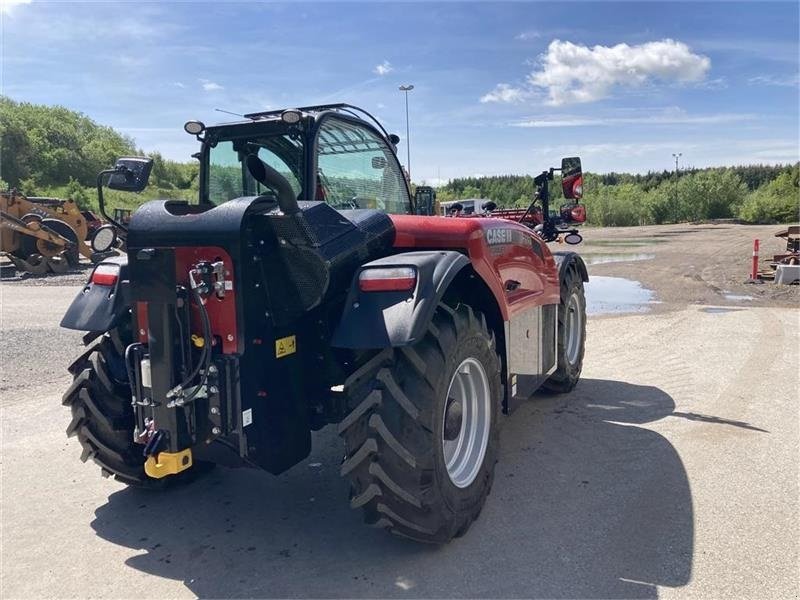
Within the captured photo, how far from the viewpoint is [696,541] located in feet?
11.1

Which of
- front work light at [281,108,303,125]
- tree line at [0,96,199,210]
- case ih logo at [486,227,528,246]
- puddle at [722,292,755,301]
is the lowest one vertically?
puddle at [722,292,755,301]

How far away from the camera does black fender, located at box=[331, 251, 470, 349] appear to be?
115 inches

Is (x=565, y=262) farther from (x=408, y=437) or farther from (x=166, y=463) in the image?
(x=166, y=463)

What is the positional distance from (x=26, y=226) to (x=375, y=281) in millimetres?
17612

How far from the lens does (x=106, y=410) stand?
141 inches

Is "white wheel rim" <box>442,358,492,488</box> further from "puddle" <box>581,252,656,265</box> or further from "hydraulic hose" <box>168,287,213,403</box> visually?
"puddle" <box>581,252,656,265</box>

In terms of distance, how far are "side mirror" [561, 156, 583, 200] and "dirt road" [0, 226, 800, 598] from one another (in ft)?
6.23

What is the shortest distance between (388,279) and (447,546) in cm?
141

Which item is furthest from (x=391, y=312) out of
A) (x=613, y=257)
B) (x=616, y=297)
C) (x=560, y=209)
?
(x=613, y=257)

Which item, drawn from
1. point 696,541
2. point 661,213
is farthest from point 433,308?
point 661,213

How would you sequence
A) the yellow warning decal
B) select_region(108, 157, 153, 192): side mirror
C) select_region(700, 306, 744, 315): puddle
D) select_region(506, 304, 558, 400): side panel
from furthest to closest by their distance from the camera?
select_region(700, 306, 744, 315): puddle < select_region(506, 304, 558, 400): side panel < select_region(108, 157, 153, 192): side mirror < the yellow warning decal

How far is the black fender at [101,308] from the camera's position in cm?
357

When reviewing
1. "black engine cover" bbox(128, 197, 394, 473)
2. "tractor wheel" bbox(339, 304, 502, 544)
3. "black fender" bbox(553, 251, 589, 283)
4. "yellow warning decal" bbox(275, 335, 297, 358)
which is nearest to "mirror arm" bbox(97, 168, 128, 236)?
"black engine cover" bbox(128, 197, 394, 473)

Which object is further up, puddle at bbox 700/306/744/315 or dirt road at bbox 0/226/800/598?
dirt road at bbox 0/226/800/598
